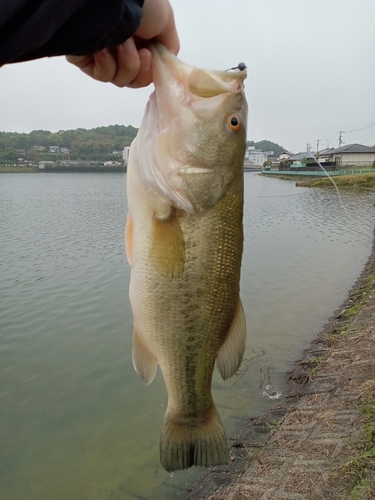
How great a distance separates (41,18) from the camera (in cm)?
111

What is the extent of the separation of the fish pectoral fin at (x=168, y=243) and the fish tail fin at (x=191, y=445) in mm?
971

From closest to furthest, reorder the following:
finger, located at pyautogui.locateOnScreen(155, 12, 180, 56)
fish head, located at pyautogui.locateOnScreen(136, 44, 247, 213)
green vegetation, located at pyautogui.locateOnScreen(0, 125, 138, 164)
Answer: finger, located at pyautogui.locateOnScreen(155, 12, 180, 56) < fish head, located at pyautogui.locateOnScreen(136, 44, 247, 213) < green vegetation, located at pyautogui.locateOnScreen(0, 125, 138, 164)

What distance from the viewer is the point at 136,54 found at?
5.74 feet

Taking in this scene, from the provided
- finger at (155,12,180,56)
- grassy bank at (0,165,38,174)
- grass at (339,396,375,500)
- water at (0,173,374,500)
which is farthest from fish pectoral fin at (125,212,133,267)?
grassy bank at (0,165,38,174)

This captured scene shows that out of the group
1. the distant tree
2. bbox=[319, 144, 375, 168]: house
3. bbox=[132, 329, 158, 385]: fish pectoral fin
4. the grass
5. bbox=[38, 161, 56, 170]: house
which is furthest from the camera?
bbox=[38, 161, 56, 170]: house

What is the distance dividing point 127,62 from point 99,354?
688 centimetres

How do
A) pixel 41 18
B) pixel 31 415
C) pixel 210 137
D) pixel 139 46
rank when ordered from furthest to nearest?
pixel 31 415, pixel 210 137, pixel 139 46, pixel 41 18

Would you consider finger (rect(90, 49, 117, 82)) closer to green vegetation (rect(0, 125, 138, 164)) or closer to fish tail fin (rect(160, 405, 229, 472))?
fish tail fin (rect(160, 405, 229, 472))

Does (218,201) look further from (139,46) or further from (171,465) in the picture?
(171,465)

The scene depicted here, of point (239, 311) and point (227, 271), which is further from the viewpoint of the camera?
point (239, 311)

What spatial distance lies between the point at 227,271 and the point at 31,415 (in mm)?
5283

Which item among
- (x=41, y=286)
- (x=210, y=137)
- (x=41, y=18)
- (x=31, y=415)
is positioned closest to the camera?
(x=41, y=18)

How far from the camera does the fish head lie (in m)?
2.02

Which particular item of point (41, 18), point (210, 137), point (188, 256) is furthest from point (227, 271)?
point (41, 18)
